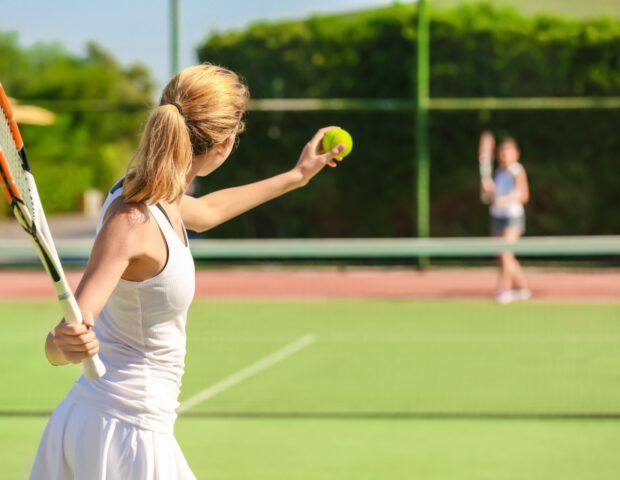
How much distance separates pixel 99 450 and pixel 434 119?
11700mm

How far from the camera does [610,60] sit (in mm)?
13703

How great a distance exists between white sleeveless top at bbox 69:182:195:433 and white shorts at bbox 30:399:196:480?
0.02 metres

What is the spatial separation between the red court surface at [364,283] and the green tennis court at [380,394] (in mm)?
1551

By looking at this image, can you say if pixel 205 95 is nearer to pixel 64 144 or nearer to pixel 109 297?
pixel 109 297

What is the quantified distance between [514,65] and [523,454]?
9.80 meters

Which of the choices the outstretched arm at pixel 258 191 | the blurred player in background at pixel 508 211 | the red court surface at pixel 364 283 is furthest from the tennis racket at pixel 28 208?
the red court surface at pixel 364 283

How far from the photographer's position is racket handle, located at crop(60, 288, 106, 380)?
6.77ft

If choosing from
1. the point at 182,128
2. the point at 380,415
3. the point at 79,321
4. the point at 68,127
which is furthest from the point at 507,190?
the point at 68,127

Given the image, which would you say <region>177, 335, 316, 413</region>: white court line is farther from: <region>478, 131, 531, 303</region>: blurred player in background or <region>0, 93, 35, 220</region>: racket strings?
<region>0, 93, 35, 220</region>: racket strings

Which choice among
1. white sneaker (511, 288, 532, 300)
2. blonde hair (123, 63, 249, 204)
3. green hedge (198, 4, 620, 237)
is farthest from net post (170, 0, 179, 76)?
blonde hair (123, 63, 249, 204)

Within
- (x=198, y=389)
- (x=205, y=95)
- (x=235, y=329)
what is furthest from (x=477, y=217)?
(x=205, y=95)

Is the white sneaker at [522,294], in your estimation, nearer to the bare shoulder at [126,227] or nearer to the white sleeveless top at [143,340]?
the white sleeveless top at [143,340]

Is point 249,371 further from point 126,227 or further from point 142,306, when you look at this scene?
point 126,227

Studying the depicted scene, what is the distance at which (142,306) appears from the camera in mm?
2230
